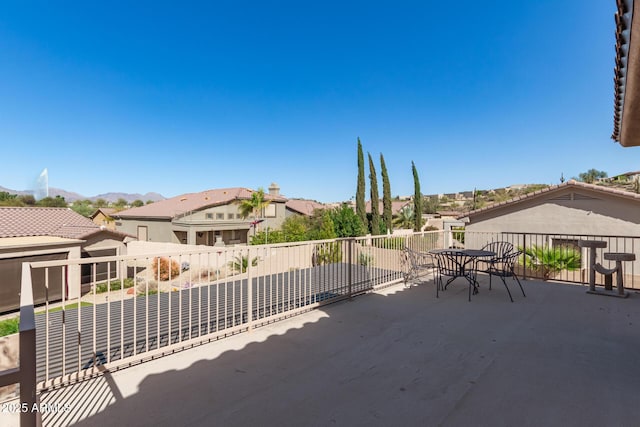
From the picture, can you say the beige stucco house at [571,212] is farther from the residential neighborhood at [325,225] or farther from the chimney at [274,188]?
the chimney at [274,188]

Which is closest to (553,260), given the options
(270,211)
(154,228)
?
(270,211)

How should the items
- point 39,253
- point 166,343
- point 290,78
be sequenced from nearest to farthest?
point 166,343, point 39,253, point 290,78

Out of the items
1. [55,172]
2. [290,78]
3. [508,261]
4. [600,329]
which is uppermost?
[290,78]

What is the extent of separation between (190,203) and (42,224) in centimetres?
1155

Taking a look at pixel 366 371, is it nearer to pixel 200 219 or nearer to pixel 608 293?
pixel 608 293

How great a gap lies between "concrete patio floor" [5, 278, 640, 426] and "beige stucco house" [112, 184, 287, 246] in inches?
773

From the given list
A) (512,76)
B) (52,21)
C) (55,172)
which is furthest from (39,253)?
(55,172)

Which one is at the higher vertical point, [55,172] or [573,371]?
[55,172]

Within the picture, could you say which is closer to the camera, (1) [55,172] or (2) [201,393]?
(2) [201,393]

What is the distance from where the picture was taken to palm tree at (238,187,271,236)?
79.2 ft

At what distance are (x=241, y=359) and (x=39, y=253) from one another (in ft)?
37.5

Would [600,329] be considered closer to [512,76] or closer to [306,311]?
[306,311]

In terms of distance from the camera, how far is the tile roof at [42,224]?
35.0 feet

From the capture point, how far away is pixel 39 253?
9984mm
